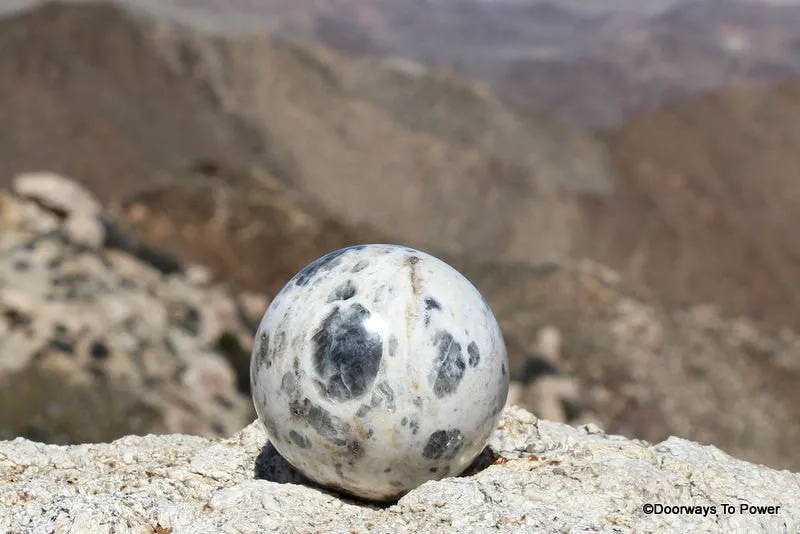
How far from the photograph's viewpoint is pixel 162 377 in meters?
15.6

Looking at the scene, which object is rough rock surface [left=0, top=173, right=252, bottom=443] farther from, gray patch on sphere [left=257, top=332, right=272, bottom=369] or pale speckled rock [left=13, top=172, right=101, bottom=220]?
gray patch on sphere [left=257, top=332, right=272, bottom=369]

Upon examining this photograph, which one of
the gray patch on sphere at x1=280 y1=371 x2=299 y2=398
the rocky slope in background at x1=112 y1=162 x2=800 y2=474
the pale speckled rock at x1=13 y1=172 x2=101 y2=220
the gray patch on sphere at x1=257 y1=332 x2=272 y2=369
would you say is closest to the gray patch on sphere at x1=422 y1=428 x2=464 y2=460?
the gray patch on sphere at x1=280 y1=371 x2=299 y2=398

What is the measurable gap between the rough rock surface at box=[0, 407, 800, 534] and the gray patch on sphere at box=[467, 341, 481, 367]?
2.89 feet

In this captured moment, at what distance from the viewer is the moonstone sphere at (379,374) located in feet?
17.5

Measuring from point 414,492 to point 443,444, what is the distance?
405mm

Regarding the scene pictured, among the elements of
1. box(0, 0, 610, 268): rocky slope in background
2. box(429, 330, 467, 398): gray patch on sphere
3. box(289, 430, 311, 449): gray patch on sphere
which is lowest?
box(0, 0, 610, 268): rocky slope in background

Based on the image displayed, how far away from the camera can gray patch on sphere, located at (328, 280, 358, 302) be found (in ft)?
18.3

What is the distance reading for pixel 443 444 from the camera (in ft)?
18.1

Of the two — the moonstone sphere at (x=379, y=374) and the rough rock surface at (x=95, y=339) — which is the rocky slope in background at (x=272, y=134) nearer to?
the rough rock surface at (x=95, y=339)

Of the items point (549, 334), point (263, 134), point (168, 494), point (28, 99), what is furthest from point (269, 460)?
point (263, 134)

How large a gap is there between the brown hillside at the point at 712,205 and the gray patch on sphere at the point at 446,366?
34215 millimetres

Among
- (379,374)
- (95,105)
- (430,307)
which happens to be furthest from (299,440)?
(95,105)

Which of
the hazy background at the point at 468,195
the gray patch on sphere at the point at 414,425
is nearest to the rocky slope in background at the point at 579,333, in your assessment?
the hazy background at the point at 468,195

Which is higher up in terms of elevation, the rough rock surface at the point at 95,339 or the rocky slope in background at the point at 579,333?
the rough rock surface at the point at 95,339
